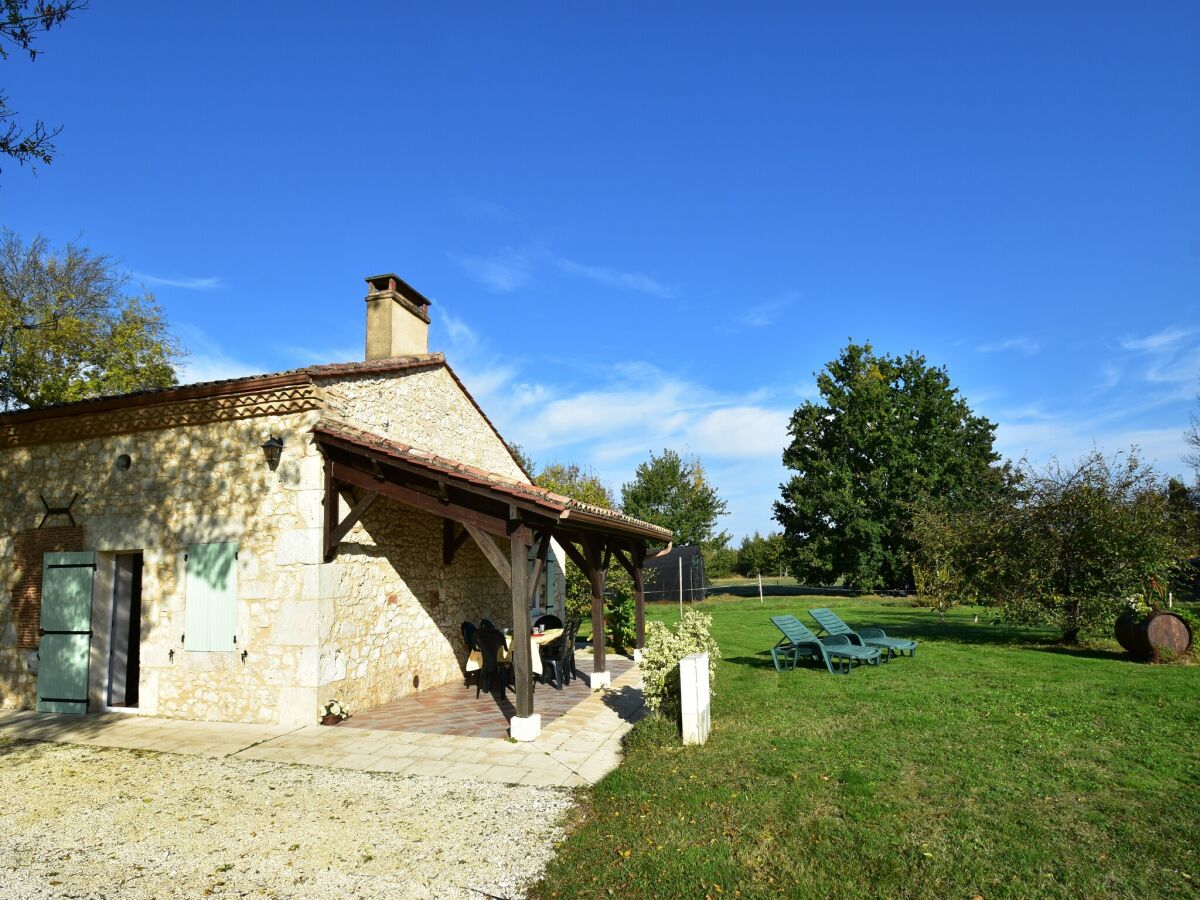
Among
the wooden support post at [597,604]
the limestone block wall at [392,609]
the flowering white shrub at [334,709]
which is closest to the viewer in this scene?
the flowering white shrub at [334,709]

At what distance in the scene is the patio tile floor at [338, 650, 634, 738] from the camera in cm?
741

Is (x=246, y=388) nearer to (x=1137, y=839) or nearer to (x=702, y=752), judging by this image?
(x=702, y=752)

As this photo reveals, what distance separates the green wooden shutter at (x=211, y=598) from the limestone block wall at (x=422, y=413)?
2100mm

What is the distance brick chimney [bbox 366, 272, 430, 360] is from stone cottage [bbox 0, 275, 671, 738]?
3.87ft

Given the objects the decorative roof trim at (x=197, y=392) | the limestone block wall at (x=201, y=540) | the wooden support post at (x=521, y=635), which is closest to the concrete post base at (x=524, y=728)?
the wooden support post at (x=521, y=635)

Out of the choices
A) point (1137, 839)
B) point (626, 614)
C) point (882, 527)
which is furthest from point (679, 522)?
point (1137, 839)

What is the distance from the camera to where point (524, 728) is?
22.2 ft

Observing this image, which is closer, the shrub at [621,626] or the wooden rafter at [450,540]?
the wooden rafter at [450,540]

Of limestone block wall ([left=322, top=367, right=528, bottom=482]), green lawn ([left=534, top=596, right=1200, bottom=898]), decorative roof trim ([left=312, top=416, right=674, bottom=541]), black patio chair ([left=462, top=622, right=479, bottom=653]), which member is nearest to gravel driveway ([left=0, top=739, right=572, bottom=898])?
green lawn ([left=534, top=596, right=1200, bottom=898])

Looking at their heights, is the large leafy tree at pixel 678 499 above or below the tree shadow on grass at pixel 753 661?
above

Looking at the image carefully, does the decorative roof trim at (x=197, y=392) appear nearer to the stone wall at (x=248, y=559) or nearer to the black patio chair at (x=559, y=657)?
the stone wall at (x=248, y=559)

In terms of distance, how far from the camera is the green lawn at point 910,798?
12.0ft

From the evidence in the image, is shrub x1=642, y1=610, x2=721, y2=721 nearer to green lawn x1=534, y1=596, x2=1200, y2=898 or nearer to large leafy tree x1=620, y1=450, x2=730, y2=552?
green lawn x1=534, y1=596, x2=1200, y2=898

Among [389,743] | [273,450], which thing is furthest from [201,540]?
[389,743]
